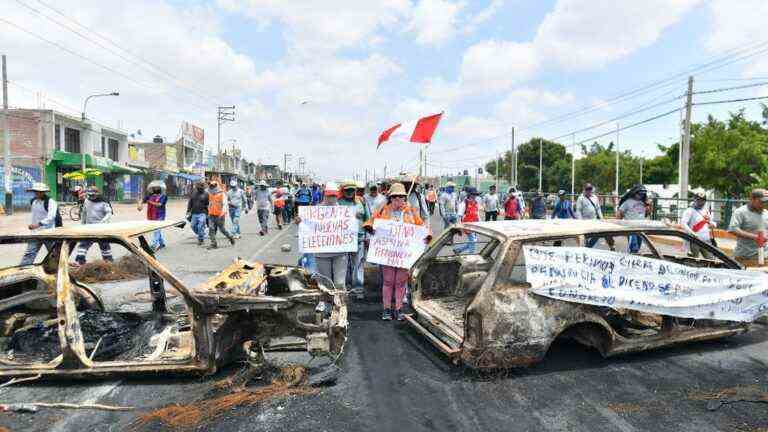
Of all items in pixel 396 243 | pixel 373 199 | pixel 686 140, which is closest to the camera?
pixel 396 243

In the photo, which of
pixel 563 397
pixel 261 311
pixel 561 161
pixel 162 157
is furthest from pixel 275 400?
pixel 561 161

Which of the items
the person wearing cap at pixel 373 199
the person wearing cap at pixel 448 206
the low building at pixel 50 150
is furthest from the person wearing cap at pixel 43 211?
the low building at pixel 50 150

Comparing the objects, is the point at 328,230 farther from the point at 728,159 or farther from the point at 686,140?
the point at 728,159

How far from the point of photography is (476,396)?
3828 millimetres

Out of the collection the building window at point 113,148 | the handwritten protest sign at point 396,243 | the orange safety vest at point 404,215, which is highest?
the building window at point 113,148

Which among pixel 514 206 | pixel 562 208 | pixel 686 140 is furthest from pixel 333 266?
pixel 686 140

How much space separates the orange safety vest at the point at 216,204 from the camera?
12078mm

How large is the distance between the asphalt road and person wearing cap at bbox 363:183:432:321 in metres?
0.86

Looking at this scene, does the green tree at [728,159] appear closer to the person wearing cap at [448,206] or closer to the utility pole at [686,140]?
the utility pole at [686,140]

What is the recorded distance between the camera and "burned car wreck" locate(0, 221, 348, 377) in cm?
394

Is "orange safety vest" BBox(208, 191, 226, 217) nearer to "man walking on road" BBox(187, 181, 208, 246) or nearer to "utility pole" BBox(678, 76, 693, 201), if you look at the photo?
"man walking on road" BBox(187, 181, 208, 246)

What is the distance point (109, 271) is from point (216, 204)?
3.63 meters

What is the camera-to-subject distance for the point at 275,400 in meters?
3.76

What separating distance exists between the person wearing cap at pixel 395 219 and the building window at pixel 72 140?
126ft
